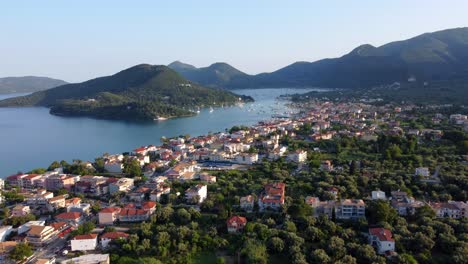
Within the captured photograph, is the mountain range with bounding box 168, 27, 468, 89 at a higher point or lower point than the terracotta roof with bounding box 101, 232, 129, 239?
higher

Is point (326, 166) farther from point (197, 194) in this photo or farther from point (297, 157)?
point (197, 194)

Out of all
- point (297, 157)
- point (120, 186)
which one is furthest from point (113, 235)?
point (297, 157)

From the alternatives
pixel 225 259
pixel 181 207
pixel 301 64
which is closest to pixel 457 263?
pixel 225 259

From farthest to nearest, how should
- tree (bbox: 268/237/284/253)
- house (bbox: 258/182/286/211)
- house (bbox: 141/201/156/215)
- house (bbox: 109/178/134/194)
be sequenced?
1. house (bbox: 109/178/134/194)
2. house (bbox: 258/182/286/211)
3. house (bbox: 141/201/156/215)
4. tree (bbox: 268/237/284/253)

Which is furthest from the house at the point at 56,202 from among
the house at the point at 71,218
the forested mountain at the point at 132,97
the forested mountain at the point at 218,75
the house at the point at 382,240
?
the forested mountain at the point at 218,75

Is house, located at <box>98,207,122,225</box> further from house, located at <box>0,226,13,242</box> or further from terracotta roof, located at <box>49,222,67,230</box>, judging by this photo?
house, located at <box>0,226,13,242</box>

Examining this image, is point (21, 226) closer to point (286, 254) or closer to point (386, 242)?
point (286, 254)

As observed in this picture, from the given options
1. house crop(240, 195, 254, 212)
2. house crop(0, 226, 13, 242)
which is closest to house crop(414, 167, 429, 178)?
house crop(240, 195, 254, 212)
